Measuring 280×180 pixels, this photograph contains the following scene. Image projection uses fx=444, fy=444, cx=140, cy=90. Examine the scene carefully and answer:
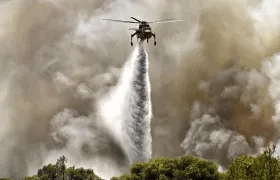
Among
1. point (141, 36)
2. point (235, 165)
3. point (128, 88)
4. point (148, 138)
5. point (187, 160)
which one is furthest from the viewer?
point (128, 88)

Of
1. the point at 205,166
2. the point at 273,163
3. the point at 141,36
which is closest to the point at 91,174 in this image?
the point at 205,166

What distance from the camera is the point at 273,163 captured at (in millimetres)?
71250

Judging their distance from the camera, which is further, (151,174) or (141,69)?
(141,69)

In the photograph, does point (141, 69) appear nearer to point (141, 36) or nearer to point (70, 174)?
point (141, 36)

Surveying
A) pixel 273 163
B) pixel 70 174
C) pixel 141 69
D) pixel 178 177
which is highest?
pixel 141 69

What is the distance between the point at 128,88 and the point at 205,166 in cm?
4154

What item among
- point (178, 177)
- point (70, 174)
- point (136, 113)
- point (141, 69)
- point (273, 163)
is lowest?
point (273, 163)

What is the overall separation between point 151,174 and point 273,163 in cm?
4785

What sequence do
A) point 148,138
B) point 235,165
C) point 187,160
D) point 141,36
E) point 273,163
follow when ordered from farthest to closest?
1. point 148,138
2. point 187,160
3. point 141,36
4. point 235,165
5. point 273,163

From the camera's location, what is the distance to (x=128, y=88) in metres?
142

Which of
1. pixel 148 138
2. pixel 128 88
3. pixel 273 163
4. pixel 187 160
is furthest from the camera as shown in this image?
pixel 128 88

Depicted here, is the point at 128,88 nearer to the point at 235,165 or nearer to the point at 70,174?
the point at 70,174

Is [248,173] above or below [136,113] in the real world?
below

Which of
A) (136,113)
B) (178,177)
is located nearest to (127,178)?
(178,177)
